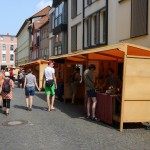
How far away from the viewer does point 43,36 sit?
49594 millimetres

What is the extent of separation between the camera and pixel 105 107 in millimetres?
10836

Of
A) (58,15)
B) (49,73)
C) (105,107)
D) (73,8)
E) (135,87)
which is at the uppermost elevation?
(58,15)

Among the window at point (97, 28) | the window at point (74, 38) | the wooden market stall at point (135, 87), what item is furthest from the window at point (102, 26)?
the wooden market stall at point (135, 87)

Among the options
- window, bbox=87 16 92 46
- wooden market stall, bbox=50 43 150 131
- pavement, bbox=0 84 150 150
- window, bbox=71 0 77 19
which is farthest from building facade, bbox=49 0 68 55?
wooden market stall, bbox=50 43 150 131

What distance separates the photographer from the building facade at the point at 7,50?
376 feet

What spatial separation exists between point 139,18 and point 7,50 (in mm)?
103566

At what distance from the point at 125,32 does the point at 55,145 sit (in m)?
11.0

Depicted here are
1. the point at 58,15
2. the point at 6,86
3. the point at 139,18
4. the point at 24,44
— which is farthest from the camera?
the point at 24,44

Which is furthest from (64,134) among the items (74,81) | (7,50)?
(7,50)

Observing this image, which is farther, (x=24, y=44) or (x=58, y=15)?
(x=24, y=44)

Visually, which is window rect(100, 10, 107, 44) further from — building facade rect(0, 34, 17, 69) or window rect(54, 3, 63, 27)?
building facade rect(0, 34, 17, 69)

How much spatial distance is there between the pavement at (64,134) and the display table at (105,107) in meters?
0.25

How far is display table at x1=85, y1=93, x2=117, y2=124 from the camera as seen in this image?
10422 mm

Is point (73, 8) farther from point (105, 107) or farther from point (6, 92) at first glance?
point (105, 107)
